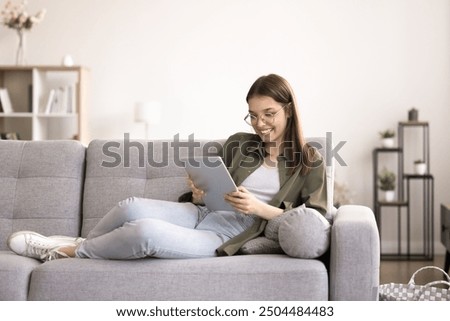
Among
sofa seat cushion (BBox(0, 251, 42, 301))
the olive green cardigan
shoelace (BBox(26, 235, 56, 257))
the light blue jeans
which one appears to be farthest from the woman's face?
sofa seat cushion (BBox(0, 251, 42, 301))

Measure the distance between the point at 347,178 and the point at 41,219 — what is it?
11.6ft

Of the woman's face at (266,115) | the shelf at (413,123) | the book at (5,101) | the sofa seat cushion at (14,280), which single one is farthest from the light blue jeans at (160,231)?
the book at (5,101)

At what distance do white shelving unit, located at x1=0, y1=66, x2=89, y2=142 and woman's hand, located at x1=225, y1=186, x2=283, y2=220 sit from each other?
3581 mm

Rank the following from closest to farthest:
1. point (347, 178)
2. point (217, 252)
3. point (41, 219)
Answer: point (217, 252)
point (41, 219)
point (347, 178)

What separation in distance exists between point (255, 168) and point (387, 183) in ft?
10.2

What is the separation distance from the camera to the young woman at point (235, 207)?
2.89 m

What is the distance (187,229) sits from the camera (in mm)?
3033

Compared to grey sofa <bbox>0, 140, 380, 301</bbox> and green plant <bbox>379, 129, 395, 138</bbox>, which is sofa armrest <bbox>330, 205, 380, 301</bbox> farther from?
green plant <bbox>379, 129, 395, 138</bbox>

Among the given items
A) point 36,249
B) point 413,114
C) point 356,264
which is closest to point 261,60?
point 413,114

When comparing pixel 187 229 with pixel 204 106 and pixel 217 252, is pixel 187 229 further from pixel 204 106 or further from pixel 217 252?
pixel 204 106

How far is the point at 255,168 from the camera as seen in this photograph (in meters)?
3.38

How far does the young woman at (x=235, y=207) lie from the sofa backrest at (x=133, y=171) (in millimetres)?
137
